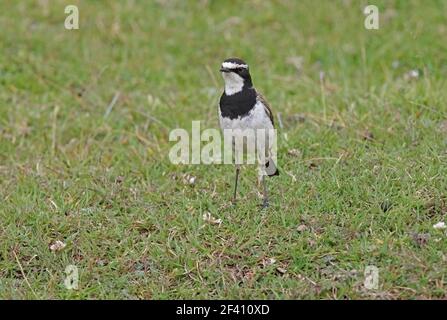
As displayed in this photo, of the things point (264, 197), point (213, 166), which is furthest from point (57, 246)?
point (213, 166)

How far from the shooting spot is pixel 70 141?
289 inches

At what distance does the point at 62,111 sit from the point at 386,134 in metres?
3.21

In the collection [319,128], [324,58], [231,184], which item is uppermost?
[324,58]

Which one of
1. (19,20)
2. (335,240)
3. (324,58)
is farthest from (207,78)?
(335,240)

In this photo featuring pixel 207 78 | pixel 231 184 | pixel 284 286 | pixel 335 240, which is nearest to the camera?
pixel 284 286

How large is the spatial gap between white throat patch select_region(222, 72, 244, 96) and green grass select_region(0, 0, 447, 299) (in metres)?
0.81

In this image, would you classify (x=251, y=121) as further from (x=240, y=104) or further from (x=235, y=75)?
(x=235, y=75)

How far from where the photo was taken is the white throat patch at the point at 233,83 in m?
5.71

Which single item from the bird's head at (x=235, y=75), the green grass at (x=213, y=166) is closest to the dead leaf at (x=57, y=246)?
the green grass at (x=213, y=166)

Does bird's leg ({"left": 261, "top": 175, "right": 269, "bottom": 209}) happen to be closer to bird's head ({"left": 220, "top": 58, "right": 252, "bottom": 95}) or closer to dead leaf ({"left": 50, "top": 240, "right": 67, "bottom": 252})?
bird's head ({"left": 220, "top": 58, "right": 252, "bottom": 95})

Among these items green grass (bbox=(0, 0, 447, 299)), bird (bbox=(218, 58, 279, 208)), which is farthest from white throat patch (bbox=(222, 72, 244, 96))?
green grass (bbox=(0, 0, 447, 299))

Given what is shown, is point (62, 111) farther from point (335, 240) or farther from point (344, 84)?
point (335, 240)

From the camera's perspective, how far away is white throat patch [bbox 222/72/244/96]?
571cm

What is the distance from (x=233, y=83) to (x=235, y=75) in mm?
66
